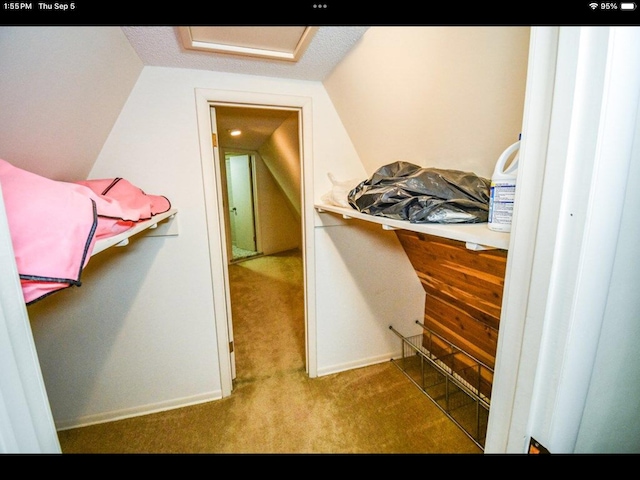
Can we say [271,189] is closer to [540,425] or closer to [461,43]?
[461,43]

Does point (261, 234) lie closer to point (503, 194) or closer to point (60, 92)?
point (60, 92)

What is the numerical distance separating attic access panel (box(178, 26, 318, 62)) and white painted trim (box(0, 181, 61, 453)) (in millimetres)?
1088

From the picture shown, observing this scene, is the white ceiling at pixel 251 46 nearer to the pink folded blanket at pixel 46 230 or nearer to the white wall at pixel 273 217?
the pink folded blanket at pixel 46 230

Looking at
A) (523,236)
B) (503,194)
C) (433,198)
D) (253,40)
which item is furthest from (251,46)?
(523,236)

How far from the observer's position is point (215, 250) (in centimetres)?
168

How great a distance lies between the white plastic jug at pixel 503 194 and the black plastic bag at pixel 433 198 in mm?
153

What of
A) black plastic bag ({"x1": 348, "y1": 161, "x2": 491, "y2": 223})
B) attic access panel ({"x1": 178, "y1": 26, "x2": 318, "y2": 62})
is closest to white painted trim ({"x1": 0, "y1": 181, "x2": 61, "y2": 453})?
black plastic bag ({"x1": 348, "y1": 161, "x2": 491, "y2": 223})

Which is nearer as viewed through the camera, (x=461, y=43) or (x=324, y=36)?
(x=461, y=43)

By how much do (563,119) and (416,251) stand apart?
5.34 feet

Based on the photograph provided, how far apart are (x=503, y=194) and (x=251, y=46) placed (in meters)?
1.26

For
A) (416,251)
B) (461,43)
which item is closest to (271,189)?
(416,251)

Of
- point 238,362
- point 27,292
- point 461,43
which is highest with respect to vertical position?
point 461,43

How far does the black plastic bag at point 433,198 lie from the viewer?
85 cm

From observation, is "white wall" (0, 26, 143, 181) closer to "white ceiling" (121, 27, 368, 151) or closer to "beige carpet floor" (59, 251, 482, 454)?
"white ceiling" (121, 27, 368, 151)
